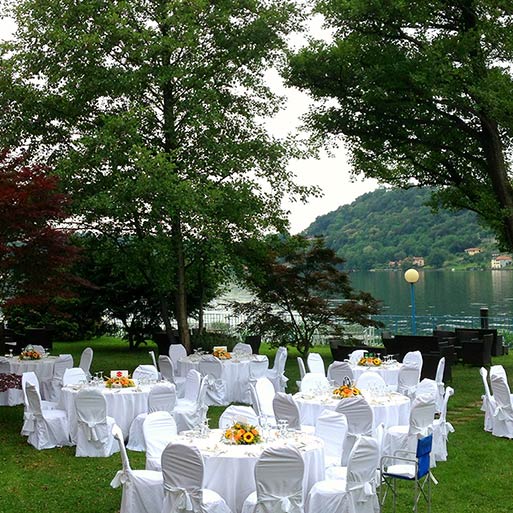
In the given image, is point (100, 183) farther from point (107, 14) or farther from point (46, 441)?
point (46, 441)

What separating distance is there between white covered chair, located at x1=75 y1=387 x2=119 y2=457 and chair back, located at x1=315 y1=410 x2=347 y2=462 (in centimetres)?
343

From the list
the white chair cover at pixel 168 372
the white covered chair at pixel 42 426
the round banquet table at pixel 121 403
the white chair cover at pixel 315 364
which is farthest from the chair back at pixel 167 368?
the white covered chair at pixel 42 426

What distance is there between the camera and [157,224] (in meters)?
16.3

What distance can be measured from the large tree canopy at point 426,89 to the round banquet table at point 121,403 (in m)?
8.73

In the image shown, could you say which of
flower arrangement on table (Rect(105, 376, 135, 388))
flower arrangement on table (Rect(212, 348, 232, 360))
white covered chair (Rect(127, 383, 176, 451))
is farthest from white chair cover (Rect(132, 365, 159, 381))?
flower arrangement on table (Rect(212, 348, 232, 360))

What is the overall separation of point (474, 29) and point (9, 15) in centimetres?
1037

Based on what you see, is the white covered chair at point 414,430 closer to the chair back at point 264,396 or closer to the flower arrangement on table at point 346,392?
the flower arrangement on table at point 346,392

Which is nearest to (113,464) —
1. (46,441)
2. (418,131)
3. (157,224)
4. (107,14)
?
(46,441)

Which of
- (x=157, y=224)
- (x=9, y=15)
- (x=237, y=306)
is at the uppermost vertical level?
(x=9, y=15)

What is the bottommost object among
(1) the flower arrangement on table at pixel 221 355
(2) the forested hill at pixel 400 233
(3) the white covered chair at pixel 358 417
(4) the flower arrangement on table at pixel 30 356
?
(3) the white covered chair at pixel 358 417

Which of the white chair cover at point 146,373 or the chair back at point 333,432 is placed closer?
the chair back at point 333,432

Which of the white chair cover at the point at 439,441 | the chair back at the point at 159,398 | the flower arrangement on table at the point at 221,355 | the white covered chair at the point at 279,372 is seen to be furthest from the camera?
the flower arrangement on table at the point at 221,355

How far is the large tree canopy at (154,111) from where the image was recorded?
1562 cm

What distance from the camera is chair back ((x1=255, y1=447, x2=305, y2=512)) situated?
6.13 metres
